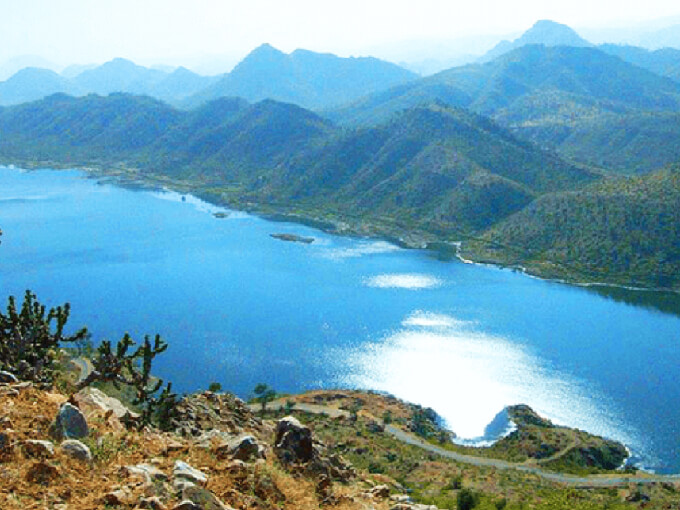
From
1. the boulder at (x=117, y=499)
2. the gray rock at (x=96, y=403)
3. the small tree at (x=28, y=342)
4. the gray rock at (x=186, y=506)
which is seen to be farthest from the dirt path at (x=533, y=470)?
the boulder at (x=117, y=499)

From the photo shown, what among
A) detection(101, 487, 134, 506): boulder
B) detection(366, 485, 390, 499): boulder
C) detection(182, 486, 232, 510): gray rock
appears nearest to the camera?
detection(101, 487, 134, 506): boulder

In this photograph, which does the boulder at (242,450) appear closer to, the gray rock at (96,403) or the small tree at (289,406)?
the gray rock at (96,403)

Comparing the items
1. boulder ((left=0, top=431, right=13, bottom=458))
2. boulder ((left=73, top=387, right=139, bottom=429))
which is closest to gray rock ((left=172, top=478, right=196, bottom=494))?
boulder ((left=0, top=431, right=13, bottom=458))

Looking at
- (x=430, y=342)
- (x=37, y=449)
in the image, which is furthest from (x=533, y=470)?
(x=37, y=449)

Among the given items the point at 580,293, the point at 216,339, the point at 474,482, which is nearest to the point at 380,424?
the point at 474,482

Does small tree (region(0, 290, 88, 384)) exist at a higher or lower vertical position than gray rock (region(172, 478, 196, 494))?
lower

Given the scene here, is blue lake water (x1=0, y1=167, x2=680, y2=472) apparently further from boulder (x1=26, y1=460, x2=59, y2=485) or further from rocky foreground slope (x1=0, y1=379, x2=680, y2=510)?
boulder (x1=26, y1=460, x2=59, y2=485)

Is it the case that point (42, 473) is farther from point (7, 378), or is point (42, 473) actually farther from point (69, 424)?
point (7, 378)
